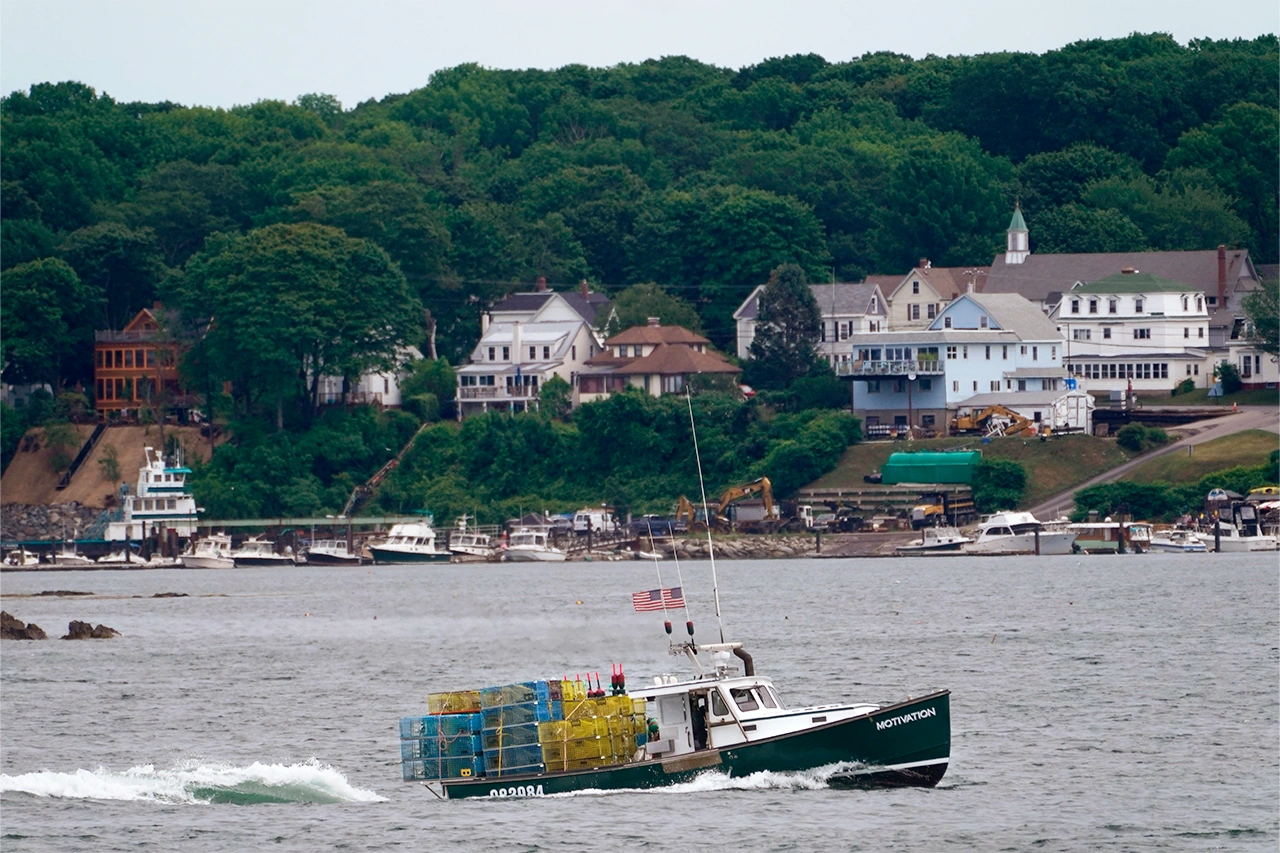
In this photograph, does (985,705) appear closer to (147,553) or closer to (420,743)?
(420,743)

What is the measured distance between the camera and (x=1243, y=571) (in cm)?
10200

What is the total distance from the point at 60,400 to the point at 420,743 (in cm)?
12476

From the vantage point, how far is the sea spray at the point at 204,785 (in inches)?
1706

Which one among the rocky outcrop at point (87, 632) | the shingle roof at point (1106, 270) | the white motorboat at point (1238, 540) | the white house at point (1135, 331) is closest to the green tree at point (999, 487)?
the white motorboat at point (1238, 540)

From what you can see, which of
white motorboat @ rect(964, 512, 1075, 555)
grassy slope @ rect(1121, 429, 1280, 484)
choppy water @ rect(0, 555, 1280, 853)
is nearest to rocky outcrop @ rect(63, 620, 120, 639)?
choppy water @ rect(0, 555, 1280, 853)

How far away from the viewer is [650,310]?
164000 millimetres

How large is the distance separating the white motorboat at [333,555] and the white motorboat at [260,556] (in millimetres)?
1644

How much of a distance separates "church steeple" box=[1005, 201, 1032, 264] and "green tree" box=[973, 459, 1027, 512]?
1705 inches

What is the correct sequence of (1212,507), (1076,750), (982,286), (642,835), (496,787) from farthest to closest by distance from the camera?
(982,286)
(1212,507)
(1076,750)
(496,787)
(642,835)

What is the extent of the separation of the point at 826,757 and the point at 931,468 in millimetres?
90846


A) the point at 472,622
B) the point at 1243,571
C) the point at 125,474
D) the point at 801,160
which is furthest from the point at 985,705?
the point at 801,160

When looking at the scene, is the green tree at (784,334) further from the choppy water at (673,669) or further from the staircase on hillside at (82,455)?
the staircase on hillside at (82,455)

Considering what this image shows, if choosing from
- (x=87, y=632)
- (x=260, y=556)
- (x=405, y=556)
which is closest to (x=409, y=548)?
(x=405, y=556)

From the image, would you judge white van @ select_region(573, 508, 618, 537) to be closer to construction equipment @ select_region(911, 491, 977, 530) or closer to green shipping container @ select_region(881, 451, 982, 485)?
green shipping container @ select_region(881, 451, 982, 485)
